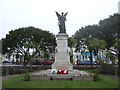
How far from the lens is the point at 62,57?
25.4 meters

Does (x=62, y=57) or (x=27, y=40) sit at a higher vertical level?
A: (x=27, y=40)

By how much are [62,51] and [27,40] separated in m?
22.3

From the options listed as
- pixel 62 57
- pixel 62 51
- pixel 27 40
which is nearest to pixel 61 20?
pixel 62 51

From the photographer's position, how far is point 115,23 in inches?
1620

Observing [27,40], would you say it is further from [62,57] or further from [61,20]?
[62,57]

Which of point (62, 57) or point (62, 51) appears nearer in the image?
point (62, 57)

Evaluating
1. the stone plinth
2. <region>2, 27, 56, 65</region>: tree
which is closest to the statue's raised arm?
the stone plinth

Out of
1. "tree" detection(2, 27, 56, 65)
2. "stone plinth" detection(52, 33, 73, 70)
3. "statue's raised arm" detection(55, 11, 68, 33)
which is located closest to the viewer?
"stone plinth" detection(52, 33, 73, 70)

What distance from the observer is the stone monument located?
24.7 metres

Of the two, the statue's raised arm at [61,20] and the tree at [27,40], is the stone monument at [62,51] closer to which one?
the statue's raised arm at [61,20]

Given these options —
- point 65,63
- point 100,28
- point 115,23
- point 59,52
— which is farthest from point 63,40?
point 100,28

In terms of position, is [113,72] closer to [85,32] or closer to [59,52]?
[59,52]

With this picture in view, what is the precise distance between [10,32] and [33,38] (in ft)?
21.0

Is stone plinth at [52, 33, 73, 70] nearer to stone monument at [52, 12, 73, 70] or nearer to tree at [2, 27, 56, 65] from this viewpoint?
stone monument at [52, 12, 73, 70]
